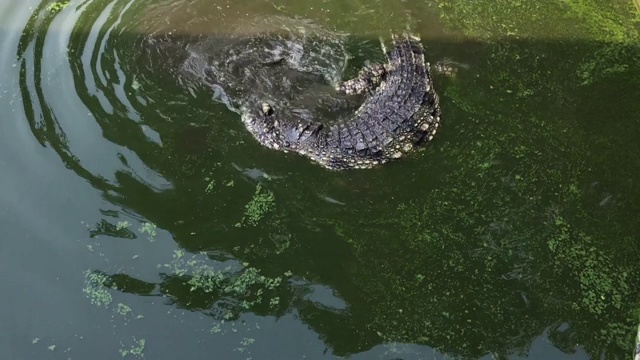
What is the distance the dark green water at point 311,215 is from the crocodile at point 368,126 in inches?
4.9

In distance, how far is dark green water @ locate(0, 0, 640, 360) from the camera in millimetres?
4008

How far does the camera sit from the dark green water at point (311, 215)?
4.01m

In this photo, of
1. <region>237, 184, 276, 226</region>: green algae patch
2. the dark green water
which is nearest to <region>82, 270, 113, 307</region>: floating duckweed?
the dark green water

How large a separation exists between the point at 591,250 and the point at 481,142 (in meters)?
1.28

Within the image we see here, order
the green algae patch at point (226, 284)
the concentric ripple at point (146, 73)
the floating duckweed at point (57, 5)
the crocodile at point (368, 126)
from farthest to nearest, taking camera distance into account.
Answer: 1. the floating duckweed at point (57, 5)
2. the concentric ripple at point (146, 73)
3. the crocodile at point (368, 126)
4. the green algae patch at point (226, 284)

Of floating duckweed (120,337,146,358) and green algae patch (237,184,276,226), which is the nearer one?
floating duckweed (120,337,146,358)

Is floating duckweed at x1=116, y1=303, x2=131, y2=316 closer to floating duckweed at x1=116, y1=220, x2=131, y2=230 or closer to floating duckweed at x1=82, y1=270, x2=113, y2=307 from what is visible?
floating duckweed at x1=82, y1=270, x2=113, y2=307

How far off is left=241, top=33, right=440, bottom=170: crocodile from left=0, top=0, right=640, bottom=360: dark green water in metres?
0.13

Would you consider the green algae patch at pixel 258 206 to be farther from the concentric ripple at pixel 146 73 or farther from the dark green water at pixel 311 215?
the concentric ripple at pixel 146 73

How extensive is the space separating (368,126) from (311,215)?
963 millimetres

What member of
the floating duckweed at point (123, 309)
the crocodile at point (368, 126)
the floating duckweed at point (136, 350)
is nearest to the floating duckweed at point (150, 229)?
the floating duckweed at point (123, 309)

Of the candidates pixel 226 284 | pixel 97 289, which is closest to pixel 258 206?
pixel 226 284

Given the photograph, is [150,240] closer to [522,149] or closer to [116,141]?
[116,141]

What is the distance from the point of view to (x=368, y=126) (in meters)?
5.01
